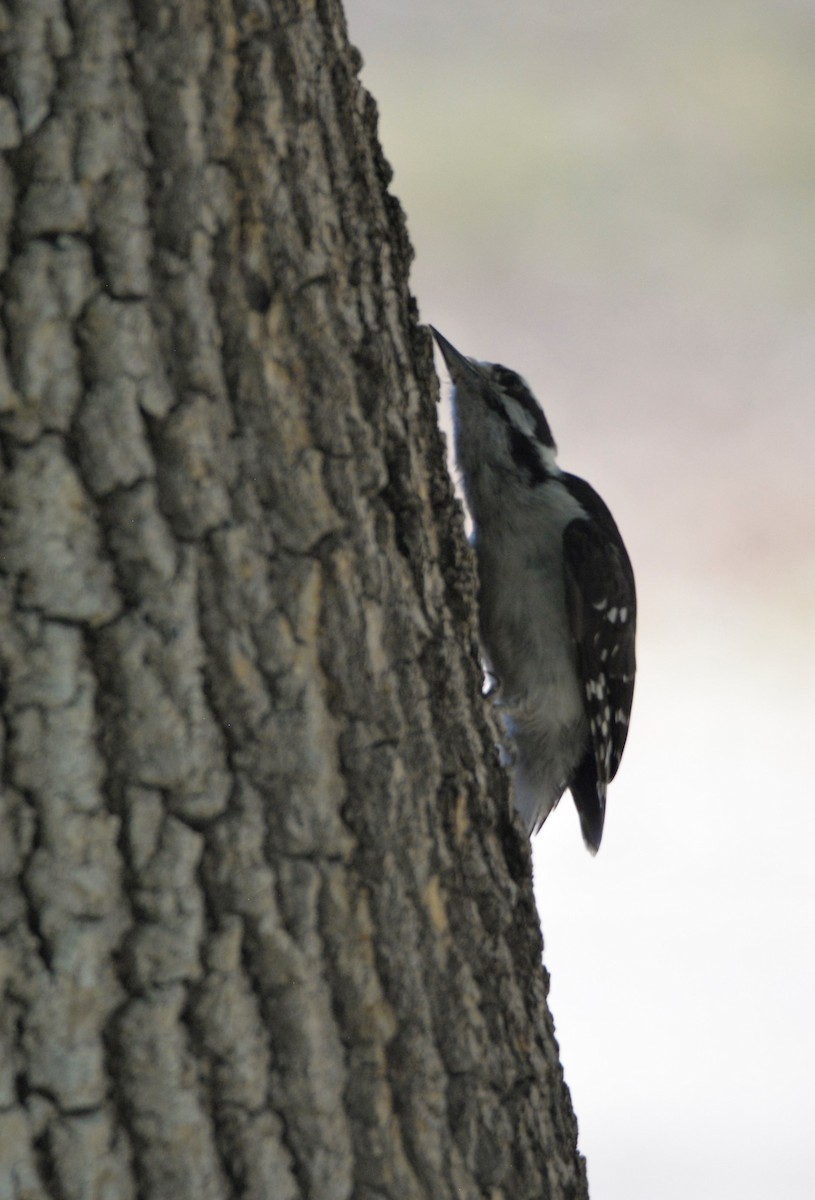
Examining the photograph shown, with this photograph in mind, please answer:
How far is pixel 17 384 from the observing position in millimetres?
1300

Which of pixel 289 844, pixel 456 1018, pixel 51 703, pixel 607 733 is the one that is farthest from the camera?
pixel 607 733

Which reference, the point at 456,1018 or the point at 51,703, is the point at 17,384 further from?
the point at 456,1018

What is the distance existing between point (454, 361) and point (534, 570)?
1.82ft

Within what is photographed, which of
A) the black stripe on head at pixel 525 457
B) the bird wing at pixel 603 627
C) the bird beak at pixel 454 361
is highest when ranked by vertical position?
the bird beak at pixel 454 361

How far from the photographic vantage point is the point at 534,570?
325 cm

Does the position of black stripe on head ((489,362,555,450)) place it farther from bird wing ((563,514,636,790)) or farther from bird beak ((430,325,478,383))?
bird wing ((563,514,636,790))

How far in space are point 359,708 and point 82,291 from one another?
52cm

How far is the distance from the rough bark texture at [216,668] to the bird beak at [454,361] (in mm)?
1728

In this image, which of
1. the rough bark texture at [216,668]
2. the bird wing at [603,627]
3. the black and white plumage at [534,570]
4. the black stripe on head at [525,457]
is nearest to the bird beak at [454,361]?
the black and white plumage at [534,570]

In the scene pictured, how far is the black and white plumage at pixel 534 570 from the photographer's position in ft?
10.6

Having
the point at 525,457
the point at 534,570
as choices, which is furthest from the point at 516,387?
the point at 534,570

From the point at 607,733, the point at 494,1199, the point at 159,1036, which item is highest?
the point at 607,733

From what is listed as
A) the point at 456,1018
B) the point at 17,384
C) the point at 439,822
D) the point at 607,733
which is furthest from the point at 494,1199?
the point at 607,733

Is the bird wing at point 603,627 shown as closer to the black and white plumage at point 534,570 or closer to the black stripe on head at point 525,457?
the black and white plumage at point 534,570
